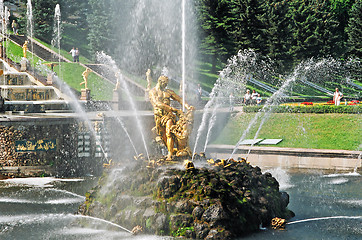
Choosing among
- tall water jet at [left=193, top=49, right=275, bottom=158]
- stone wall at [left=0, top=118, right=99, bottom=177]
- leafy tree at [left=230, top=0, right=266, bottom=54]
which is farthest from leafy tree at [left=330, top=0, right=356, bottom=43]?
stone wall at [left=0, top=118, right=99, bottom=177]

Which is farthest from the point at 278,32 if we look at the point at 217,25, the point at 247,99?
the point at 247,99

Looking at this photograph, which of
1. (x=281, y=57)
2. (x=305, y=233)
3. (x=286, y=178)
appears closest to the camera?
(x=305, y=233)

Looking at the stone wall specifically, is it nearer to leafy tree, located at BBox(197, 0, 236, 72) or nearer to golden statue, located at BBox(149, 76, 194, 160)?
golden statue, located at BBox(149, 76, 194, 160)

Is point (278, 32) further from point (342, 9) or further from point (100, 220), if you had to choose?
point (100, 220)

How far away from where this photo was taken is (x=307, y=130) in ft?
97.2

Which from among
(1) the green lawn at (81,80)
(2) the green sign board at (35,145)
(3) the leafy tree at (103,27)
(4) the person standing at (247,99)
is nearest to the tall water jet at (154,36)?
(3) the leafy tree at (103,27)

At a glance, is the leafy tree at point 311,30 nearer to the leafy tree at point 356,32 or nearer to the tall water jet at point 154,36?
the leafy tree at point 356,32

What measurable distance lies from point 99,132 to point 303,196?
1052 cm

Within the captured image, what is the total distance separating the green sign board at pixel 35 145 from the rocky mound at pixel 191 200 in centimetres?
824

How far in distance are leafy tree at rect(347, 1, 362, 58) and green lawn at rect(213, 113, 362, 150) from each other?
84.8 feet

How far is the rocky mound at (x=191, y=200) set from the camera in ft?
43.1

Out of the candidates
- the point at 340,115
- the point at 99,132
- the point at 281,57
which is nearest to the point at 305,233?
the point at 99,132

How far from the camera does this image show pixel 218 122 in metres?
32.5

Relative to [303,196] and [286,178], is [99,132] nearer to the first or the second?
[286,178]
